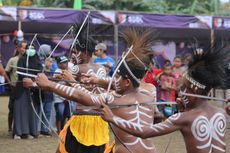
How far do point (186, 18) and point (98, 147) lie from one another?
11.1 meters

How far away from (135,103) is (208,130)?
0.89m

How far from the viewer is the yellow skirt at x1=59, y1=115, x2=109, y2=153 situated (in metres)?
6.12

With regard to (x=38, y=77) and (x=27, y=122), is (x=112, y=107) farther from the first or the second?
(x=27, y=122)

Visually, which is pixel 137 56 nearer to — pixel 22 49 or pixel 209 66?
pixel 209 66

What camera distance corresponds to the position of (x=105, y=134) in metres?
6.28

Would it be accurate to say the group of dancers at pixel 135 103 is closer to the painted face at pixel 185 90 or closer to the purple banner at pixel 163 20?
the painted face at pixel 185 90

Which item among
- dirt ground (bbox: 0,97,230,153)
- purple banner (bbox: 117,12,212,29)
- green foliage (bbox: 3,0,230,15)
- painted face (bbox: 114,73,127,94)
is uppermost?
green foliage (bbox: 3,0,230,15)

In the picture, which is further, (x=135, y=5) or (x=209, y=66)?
(x=135, y=5)

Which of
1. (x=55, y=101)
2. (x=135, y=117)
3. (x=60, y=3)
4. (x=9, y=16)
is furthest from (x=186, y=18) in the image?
(x=60, y=3)

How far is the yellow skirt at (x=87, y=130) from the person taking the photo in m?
6.12

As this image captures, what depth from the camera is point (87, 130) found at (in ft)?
20.2

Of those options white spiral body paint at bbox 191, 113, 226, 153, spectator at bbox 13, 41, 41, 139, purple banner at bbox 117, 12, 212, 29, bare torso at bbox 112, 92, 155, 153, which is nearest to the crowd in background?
spectator at bbox 13, 41, 41, 139

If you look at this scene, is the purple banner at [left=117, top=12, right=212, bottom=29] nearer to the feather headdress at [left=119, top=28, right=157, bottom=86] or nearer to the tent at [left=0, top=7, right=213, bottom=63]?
the tent at [left=0, top=7, right=213, bottom=63]

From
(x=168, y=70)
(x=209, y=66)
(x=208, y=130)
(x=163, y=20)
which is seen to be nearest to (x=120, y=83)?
(x=209, y=66)
